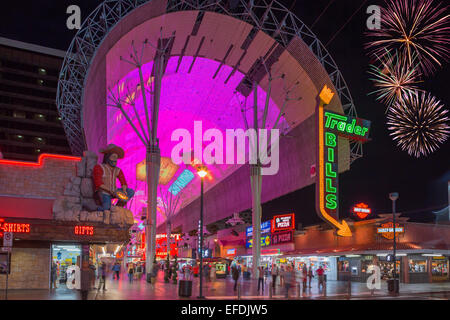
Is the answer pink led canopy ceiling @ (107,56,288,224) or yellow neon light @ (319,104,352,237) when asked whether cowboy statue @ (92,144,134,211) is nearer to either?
yellow neon light @ (319,104,352,237)

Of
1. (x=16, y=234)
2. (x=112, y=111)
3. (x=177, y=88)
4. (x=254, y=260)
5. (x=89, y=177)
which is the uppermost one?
(x=177, y=88)

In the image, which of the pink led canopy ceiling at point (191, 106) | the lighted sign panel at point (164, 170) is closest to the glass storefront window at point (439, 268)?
the pink led canopy ceiling at point (191, 106)

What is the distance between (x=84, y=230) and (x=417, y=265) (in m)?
31.1

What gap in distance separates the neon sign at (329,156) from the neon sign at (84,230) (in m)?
20.0

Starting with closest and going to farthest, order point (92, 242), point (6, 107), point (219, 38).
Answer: point (92, 242) → point (219, 38) → point (6, 107)

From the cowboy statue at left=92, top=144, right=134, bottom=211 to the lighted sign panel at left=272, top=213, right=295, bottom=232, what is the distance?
3133 centimetres

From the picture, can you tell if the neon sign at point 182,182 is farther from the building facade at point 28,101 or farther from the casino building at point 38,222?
the casino building at point 38,222

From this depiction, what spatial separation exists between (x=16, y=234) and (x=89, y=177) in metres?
5.72

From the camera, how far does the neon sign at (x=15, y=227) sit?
87.4 feet

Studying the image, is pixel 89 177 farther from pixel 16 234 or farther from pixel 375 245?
pixel 375 245

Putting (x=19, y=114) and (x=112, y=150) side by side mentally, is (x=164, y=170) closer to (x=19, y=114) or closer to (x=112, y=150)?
(x=19, y=114)

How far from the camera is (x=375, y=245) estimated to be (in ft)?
141

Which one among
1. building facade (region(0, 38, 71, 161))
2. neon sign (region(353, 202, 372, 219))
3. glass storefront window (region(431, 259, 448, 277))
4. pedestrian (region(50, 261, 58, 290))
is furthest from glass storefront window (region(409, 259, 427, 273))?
building facade (region(0, 38, 71, 161))

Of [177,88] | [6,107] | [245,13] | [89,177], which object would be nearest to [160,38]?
[245,13]
